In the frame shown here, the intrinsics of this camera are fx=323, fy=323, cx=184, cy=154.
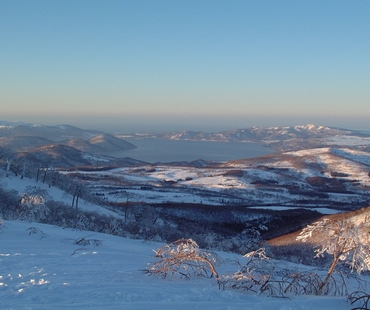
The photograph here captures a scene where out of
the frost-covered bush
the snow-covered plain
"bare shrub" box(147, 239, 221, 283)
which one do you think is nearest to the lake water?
the snow-covered plain

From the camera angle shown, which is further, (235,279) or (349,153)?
(349,153)

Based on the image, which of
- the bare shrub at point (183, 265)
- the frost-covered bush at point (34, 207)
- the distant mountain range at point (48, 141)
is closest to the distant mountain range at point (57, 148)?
the distant mountain range at point (48, 141)

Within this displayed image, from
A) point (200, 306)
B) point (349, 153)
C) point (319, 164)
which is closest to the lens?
point (200, 306)

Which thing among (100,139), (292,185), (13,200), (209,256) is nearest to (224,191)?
(292,185)

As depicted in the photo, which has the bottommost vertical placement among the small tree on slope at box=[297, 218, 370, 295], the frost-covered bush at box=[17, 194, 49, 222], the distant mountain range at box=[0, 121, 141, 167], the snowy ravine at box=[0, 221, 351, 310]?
the distant mountain range at box=[0, 121, 141, 167]

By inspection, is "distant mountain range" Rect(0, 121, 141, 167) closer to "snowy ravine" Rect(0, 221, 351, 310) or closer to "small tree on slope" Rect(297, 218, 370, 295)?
"snowy ravine" Rect(0, 221, 351, 310)

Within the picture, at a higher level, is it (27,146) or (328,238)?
(328,238)

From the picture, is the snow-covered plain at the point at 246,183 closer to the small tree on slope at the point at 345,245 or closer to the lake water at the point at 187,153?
the small tree on slope at the point at 345,245

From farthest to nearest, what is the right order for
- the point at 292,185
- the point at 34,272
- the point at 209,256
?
1. the point at 292,185
2. the point at 209,256
3. the point at 34,272

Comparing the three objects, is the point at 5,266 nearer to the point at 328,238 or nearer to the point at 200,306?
the point at 200,306
